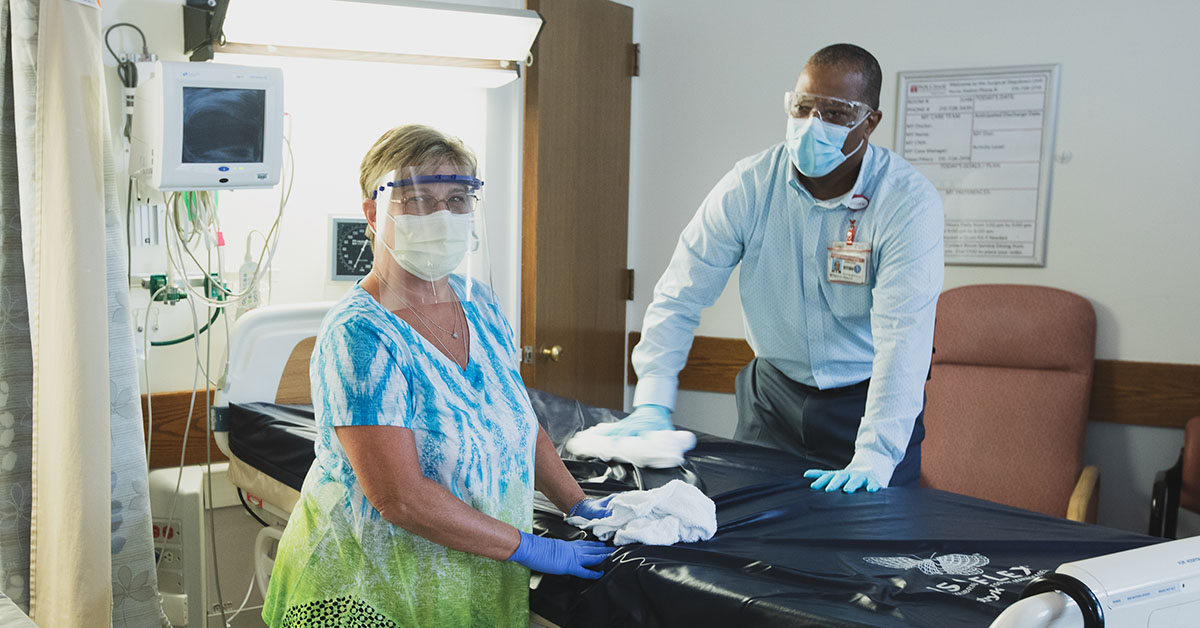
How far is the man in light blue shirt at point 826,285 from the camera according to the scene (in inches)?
81.7

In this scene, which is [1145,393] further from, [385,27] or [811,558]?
[385,27]

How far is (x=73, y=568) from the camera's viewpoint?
6.73ft

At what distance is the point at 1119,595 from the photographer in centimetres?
103

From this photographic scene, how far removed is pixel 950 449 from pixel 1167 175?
44.3 inches

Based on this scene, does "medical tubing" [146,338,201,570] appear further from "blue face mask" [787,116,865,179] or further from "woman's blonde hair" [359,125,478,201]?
"blue face mask" [787,116,865,179]

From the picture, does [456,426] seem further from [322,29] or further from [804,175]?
[322,29]

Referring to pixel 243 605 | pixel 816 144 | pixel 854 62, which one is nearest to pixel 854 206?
pixel 816 144

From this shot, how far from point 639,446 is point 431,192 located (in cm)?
81

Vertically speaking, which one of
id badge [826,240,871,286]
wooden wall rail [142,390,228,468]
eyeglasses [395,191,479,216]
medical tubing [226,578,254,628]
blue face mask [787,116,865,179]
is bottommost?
medical tubing [226,578,254,628]

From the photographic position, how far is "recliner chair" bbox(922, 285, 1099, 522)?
3.13 m

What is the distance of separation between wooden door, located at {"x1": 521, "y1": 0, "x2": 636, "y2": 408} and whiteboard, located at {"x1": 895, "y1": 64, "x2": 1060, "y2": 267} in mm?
1069

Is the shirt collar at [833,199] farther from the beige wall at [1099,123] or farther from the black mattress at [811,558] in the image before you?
the beige wall at [1099,123]

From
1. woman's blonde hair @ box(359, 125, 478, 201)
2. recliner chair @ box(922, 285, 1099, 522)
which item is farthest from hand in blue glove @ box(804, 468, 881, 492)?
recliner chair @ box(922, 285, 1099, 522)

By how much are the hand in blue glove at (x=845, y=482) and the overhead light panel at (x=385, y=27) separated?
1.53m
